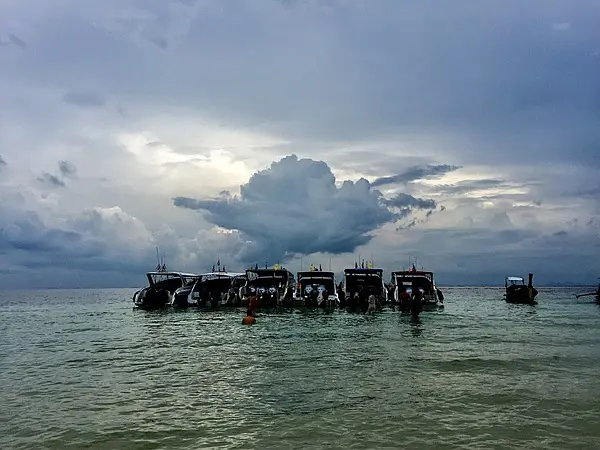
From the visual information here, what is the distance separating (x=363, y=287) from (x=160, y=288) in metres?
18.5

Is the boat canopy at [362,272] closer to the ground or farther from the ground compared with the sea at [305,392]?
farther from the ground

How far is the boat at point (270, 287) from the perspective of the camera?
133ft

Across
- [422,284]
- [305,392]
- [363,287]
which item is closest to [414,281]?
[422,284]

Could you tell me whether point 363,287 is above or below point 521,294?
above

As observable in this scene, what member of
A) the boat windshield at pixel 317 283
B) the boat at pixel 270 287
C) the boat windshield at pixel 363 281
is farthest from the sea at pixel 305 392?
the boat windshield at pixel 363 281

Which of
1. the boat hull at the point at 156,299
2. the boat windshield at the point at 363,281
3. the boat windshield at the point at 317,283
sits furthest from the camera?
the boat hull at the point at 156,299

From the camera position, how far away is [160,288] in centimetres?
4709

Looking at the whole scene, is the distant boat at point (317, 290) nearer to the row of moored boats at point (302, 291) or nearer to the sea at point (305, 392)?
the row of moored boats at point (302, 291)

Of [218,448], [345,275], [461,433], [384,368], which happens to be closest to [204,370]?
[384,368]

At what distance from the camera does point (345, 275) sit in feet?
139

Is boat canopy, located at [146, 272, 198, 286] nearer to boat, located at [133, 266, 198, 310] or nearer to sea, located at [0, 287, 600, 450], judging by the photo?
boat, located at [133, 266, 198, 310]

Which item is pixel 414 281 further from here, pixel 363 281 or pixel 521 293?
pixel 521 293

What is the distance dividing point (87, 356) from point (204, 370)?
615 cm

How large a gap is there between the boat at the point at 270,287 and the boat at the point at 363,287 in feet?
14.8
